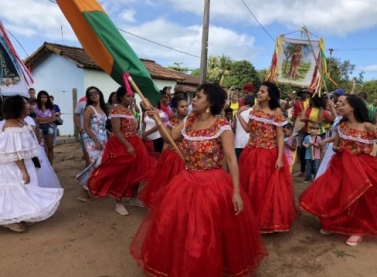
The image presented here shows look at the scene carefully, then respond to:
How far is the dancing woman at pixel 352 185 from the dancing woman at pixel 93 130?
3.24m

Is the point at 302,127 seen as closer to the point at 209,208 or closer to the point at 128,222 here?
the point at 128,222

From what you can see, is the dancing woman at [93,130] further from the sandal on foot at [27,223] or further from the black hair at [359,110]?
the black hair at [359,110]

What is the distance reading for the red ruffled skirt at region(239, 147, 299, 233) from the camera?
4.27 metres

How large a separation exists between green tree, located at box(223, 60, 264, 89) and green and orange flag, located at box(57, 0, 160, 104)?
34.5 meters

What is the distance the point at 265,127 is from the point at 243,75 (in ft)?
113

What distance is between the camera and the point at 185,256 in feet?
8.98

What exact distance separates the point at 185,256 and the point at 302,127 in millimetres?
6038

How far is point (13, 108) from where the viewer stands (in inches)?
169

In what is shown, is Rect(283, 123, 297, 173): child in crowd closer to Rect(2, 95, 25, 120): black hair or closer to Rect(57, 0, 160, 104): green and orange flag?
Rect(57, 0, 160, 104): green and orange flag

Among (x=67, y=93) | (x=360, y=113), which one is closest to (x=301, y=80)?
(x=360, y=113)

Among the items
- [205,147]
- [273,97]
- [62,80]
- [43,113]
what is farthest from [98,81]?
[205,147]

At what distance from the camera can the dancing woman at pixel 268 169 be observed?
4.29 metres

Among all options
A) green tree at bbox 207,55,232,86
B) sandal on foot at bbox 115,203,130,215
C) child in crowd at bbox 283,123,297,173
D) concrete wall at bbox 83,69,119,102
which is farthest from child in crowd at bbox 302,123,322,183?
green tree at bbox 207,55,232,86

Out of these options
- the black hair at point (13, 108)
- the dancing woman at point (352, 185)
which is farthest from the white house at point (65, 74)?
the dancing woman at point (352, 185)
